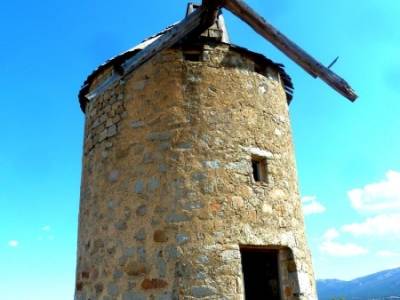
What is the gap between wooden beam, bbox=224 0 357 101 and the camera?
529 cm

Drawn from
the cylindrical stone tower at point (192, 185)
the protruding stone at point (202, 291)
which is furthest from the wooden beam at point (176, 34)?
the protruding stone at point (202, 291)

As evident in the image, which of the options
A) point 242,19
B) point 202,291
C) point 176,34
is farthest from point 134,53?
point 202,291

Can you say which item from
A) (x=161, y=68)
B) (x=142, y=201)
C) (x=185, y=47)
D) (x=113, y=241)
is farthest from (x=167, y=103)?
(x=113, y=241)

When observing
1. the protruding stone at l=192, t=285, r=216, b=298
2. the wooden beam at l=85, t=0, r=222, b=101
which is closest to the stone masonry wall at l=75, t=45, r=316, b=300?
the protruding stone at l=192, t=285, r=216, b=298

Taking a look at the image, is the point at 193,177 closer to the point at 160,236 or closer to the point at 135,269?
the point at 160,236

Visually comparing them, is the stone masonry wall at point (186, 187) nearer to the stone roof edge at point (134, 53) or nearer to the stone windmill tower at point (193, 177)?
A: the stone windmill tower at point (193, 177)

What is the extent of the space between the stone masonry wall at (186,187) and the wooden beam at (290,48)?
0.51m

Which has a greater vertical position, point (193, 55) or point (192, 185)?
point (193, 55)

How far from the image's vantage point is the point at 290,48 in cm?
547

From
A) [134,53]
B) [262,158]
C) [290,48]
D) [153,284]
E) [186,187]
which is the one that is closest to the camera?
[153,284]

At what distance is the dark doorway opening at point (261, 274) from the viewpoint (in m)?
5.41

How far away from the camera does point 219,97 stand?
529cm

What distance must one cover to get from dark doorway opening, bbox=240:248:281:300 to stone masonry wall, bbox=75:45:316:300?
433mm

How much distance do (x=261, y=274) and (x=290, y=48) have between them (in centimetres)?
328
